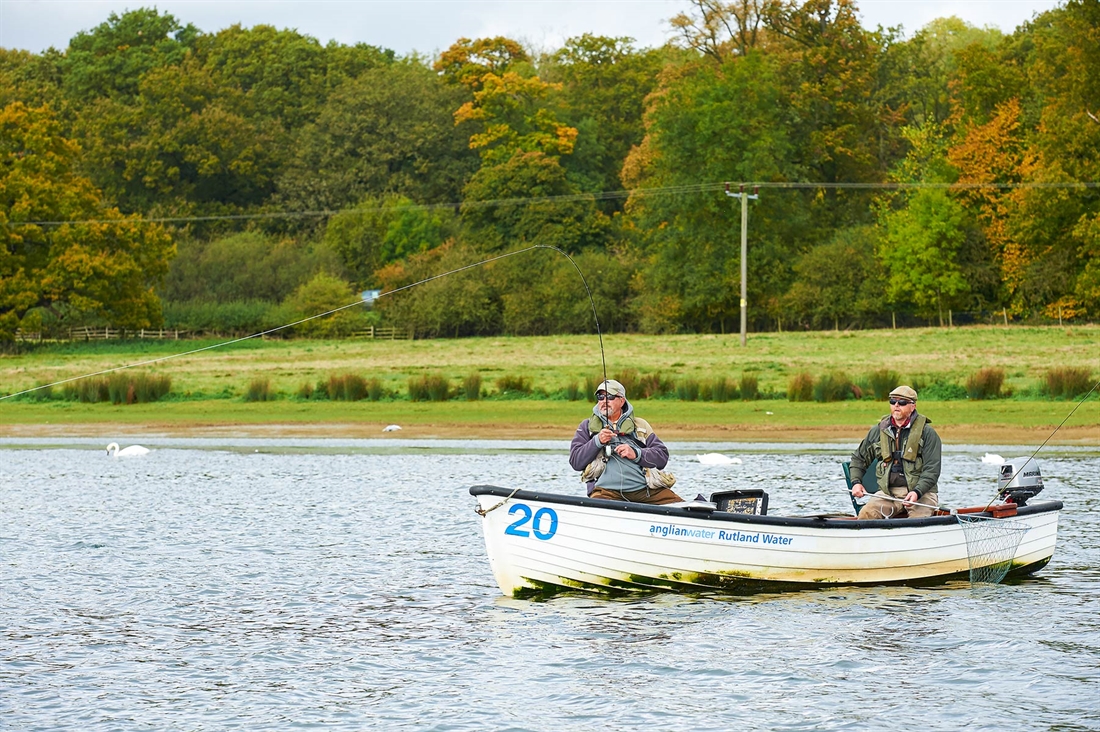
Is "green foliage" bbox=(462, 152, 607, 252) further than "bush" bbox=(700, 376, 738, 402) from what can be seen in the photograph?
Yes

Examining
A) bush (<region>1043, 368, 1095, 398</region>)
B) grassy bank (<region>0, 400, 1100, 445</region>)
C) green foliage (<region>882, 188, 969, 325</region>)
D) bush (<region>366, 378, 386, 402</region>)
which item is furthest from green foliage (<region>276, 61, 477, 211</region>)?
bush (<region>1043, 368, 1095, 398</region>)

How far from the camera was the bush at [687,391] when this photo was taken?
126 ft

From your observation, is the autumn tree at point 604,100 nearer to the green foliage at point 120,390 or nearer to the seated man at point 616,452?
the green foliage at point 120,390

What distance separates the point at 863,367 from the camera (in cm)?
4522

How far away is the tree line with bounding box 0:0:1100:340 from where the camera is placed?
68875 millimetres

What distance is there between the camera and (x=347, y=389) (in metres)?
41.2

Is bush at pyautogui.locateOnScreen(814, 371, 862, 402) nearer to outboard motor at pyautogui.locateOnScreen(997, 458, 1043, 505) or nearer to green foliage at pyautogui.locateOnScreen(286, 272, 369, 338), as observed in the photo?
outboard motor at pyautogui.locateOnScreen(997, 458, 1043, 505)

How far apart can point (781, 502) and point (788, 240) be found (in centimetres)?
6284

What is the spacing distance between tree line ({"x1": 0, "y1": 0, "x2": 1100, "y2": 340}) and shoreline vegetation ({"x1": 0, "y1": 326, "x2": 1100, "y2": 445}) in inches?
576

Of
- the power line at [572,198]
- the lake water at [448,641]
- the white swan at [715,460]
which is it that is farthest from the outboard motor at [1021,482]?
the power line at [572,198]

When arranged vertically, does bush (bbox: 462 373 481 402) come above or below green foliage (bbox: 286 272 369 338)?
below

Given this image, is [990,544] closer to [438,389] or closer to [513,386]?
[438,389]

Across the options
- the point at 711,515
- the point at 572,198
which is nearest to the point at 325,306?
the point at 572,198

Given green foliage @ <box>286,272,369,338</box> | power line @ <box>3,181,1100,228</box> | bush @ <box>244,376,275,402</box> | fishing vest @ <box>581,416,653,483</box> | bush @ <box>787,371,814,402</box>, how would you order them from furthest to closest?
1. green foliage @ <box>286,272,369,338</box>
2. power line @ <box>3,181,1100,228</box>
3. bush @ <box>244,376,275,402</box>
4. bush @ <box>787,371,814,402</box>
5. fishing vest @ <box>581,416,653,483</box>
